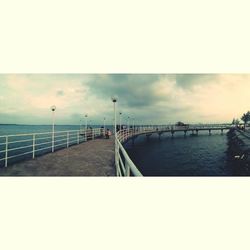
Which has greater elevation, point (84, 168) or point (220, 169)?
point (84, 168)

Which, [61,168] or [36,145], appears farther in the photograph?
[36,145]

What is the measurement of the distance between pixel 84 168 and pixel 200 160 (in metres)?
13.6

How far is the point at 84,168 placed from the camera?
15.0 feet

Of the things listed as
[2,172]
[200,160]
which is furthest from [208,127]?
[2,172]

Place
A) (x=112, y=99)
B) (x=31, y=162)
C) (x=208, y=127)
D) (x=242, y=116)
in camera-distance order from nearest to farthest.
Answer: (x=31, y=162), (x=112, y=99), (x=208, y=127), (x=242, y=116)

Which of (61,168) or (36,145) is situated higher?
(36,145)

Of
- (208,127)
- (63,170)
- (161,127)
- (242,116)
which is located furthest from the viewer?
(242,116)

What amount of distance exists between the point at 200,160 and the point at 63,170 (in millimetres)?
14013

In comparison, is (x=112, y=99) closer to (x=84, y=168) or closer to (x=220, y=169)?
(x=84, y=168)

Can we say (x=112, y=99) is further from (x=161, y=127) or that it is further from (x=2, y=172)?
(x=161, y=127)

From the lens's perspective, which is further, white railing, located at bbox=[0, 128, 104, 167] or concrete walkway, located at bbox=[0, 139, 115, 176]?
white railing, located at bbox=[0, 128, 104, 167]

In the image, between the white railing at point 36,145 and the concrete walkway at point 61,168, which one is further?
the white railing at point 36,145
